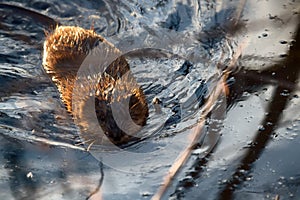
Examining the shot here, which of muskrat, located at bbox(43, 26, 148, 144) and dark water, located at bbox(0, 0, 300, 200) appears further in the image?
muskrat, located at bbox(43, 26, 148, 144)

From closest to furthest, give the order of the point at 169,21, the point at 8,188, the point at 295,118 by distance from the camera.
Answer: the point at 8,188, the point at 295,118, the point at 169,21

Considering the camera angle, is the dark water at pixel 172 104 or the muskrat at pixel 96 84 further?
the muskrat at pixel 96 84

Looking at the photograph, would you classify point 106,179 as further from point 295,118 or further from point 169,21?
point 169,21

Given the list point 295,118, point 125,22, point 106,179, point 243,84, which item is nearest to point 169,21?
point 125,22

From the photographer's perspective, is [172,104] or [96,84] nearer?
[96,84]
